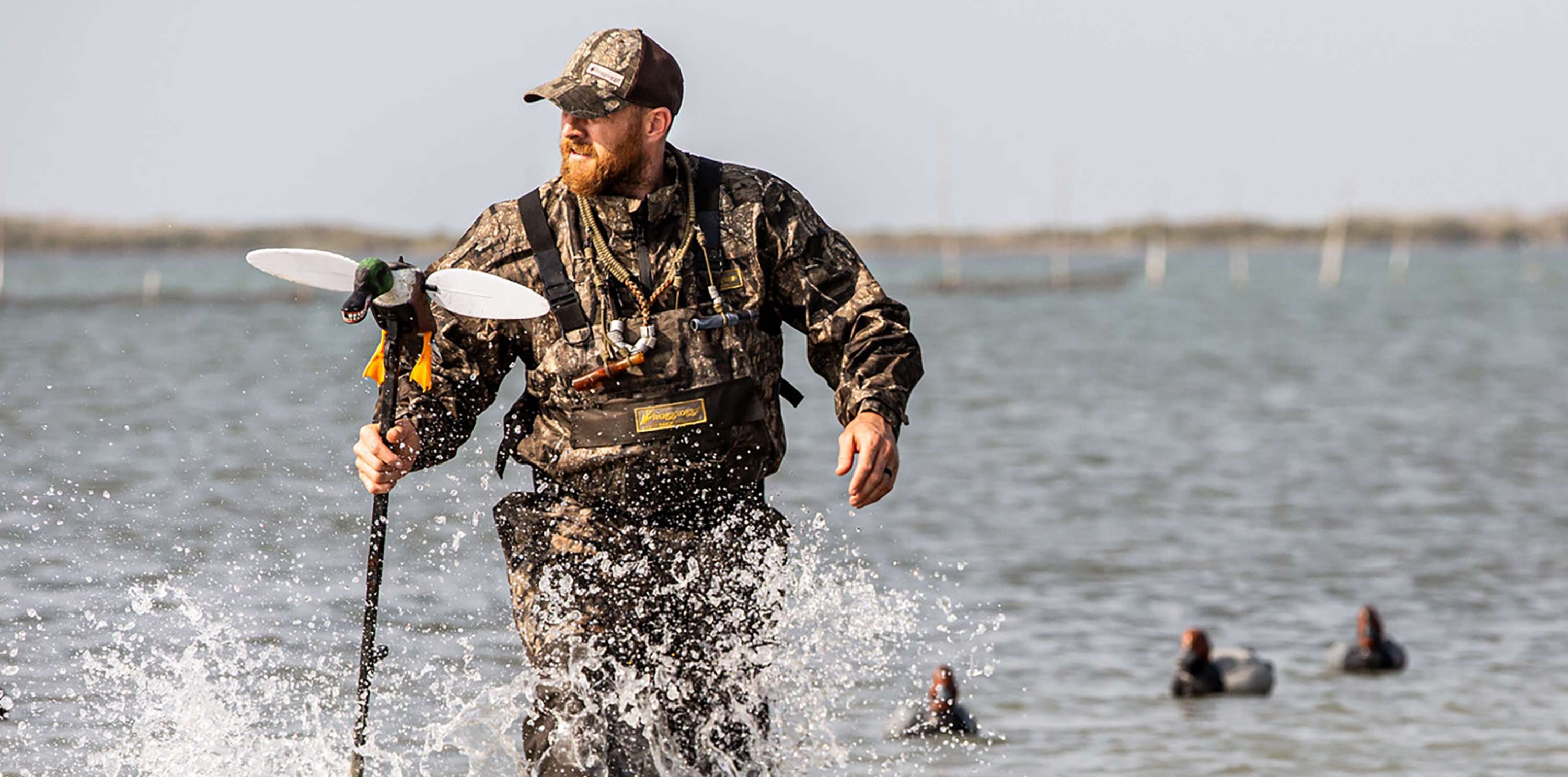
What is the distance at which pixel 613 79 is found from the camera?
15.6ft

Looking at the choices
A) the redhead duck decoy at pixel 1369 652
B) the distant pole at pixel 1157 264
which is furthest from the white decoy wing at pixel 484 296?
the distant pole at pixel 1157 264

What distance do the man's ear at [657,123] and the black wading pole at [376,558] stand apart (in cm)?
81

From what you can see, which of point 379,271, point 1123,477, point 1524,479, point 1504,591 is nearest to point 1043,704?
point 1504,591

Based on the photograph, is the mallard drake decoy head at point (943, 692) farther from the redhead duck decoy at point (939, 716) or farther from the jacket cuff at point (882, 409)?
the jacket cuff at point (882, 409)

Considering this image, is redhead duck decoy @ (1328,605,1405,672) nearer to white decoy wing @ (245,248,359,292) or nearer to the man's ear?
the man's ear

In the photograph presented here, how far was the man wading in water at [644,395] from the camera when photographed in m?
4.80

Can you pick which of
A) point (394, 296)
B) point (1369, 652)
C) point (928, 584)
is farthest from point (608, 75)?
point (928, 584)

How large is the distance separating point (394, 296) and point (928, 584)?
964 centimetres

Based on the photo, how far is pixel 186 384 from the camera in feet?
107

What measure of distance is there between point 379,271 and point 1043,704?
6.85m

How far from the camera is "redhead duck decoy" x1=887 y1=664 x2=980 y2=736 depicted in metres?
9.55

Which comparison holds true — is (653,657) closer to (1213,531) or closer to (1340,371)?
(1213,531)

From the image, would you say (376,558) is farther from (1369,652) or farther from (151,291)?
(151,291)

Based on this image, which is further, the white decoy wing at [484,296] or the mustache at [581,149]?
the mustache at [581,149]
